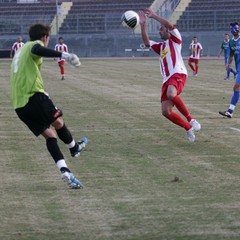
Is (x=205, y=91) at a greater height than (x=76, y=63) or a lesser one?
lesser

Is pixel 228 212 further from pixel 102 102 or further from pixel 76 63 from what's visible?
pixel 102 102

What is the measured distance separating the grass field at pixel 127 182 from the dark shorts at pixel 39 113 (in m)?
0.71

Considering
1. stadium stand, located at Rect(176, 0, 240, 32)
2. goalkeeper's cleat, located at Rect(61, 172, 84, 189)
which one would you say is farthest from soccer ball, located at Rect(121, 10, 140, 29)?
stadium stand, located at Rect(176, 0, 240, 32)

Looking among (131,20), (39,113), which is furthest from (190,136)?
(39,113)

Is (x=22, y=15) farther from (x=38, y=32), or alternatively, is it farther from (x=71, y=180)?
(x=71, y=180)

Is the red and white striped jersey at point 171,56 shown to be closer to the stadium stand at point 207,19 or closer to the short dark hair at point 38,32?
the short dark hair at point 38,32

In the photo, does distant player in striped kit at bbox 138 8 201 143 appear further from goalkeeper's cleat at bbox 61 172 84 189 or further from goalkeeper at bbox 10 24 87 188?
goalkeeper's cleat at bbox 61 172 84 189

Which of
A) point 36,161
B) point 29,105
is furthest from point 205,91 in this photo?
point 29,105

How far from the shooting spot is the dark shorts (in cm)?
1039

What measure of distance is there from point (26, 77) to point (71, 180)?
1.28m

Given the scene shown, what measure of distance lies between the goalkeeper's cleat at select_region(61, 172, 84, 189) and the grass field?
103 millimetres

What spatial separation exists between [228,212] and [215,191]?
1.16 m

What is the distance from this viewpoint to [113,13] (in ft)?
237

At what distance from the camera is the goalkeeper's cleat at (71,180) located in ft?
33.5
